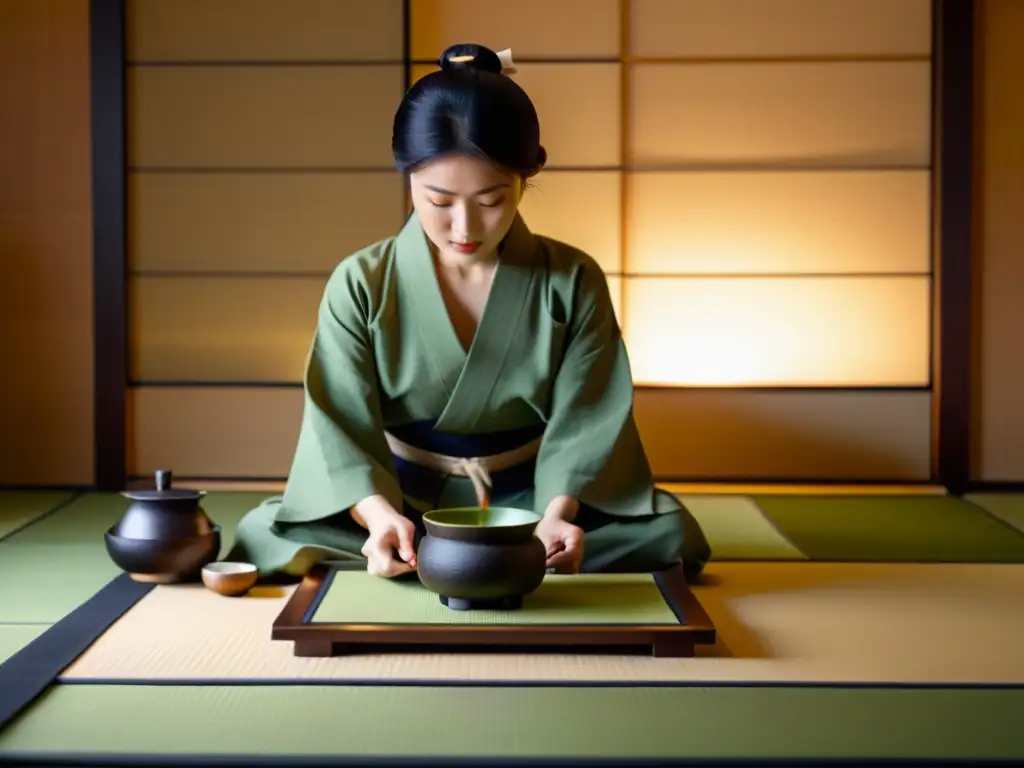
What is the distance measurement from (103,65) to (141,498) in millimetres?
2356

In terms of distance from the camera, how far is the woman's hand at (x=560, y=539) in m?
2.35

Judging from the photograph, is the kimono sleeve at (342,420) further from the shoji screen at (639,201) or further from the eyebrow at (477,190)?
the shoji screen at (639,201)

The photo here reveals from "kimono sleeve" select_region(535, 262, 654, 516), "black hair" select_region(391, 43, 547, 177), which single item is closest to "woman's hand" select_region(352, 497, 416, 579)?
"kimono sleeve" select_region(535, 262, 654, 516)

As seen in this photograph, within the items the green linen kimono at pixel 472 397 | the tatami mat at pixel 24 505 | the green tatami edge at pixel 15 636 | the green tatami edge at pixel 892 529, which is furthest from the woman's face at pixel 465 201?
the tatami mat at pixel 24 505

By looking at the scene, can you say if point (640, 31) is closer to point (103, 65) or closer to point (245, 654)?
point (103, 65)

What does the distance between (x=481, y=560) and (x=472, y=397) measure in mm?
589

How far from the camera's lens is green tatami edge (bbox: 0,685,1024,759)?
1.61m

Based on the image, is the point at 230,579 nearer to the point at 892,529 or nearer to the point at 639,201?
the point at 892,529

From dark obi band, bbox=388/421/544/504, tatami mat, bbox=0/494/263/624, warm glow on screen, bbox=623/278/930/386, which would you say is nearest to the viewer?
tatami mat, bbox=0/494/263/624

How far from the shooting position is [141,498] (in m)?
2.57

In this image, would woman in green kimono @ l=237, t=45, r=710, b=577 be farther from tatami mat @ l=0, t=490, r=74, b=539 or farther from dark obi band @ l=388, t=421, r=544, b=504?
tatami mat @ l=0, t=490, r=74, b=539

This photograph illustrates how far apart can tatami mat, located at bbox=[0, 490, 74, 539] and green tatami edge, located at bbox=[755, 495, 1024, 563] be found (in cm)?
234

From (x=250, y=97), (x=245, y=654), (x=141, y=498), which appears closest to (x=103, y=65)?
(x=250, y=97)

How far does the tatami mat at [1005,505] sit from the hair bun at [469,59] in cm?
225
